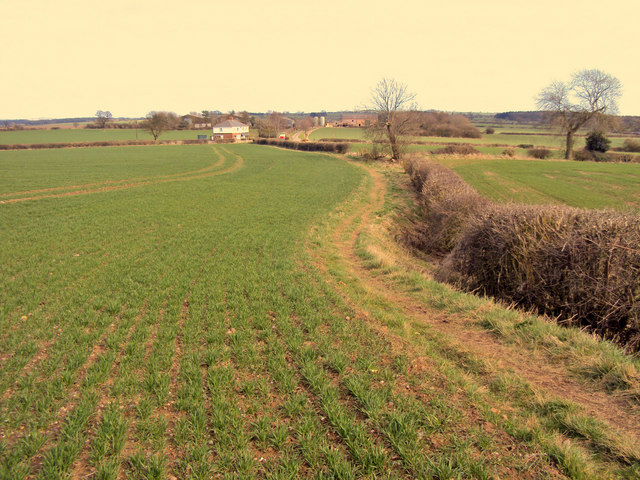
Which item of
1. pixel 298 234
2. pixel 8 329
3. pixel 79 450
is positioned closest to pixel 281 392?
pixel 79 450

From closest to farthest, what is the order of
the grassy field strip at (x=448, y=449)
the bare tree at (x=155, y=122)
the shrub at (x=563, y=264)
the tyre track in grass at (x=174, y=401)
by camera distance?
the grassy field strip at (x=448, y=449)
the tyre track in grass at (x=174, y=401)
the shrub at (x=563, y=264)
the bare tree at (x=155, y=122)

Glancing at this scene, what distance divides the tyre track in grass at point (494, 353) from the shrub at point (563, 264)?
177 centimetres

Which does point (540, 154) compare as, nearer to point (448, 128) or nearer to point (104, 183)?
point (448, 128)

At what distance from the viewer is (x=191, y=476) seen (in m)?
3.54

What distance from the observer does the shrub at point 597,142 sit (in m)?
48.9

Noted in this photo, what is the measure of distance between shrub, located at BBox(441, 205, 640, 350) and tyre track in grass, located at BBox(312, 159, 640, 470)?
177 cm

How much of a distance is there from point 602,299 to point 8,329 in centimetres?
1128

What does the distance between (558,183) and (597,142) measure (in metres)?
30.3

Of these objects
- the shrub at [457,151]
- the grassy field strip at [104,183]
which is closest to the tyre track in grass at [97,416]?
the grassy field strip at [104,183]

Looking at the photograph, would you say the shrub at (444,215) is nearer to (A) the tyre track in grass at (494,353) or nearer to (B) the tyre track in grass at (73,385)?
(A) the tyre track in grass at (494,353)

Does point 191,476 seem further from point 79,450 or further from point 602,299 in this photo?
point 602,299

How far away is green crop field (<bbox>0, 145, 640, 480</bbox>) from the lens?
3.69 meters

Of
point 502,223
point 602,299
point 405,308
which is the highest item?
point 502,223

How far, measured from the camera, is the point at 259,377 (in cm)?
518
